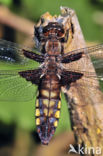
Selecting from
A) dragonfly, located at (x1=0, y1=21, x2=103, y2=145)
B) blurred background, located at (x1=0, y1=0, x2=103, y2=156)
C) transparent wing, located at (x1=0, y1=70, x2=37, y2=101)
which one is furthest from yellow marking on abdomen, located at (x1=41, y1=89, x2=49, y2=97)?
blurred background, located at (x1=0, y1=0, x2=103, y2=156)

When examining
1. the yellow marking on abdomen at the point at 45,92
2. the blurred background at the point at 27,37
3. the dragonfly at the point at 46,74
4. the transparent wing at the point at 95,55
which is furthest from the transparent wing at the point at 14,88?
the blurred background at the point at 27,37

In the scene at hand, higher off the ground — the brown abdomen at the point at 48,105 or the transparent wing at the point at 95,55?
the transparent wing at the point at 95,55

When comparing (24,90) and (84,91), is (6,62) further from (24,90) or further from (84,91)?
(84,91)

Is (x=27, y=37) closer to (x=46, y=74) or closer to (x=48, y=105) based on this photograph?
(x=46, y=74)

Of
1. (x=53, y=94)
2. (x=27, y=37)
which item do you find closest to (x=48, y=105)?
(x=53, y=94)

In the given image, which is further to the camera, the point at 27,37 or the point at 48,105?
the point at 27,37

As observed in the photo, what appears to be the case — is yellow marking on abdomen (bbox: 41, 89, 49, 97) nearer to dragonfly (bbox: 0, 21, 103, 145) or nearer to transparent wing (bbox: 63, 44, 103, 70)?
dragonfly (bbox: 0, 21, 103, 145)

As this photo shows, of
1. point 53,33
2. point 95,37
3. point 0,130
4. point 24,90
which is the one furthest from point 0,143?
point 53,33

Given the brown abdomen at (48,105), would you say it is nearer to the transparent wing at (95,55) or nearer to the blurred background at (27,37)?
the transparent wing at (95,55)
